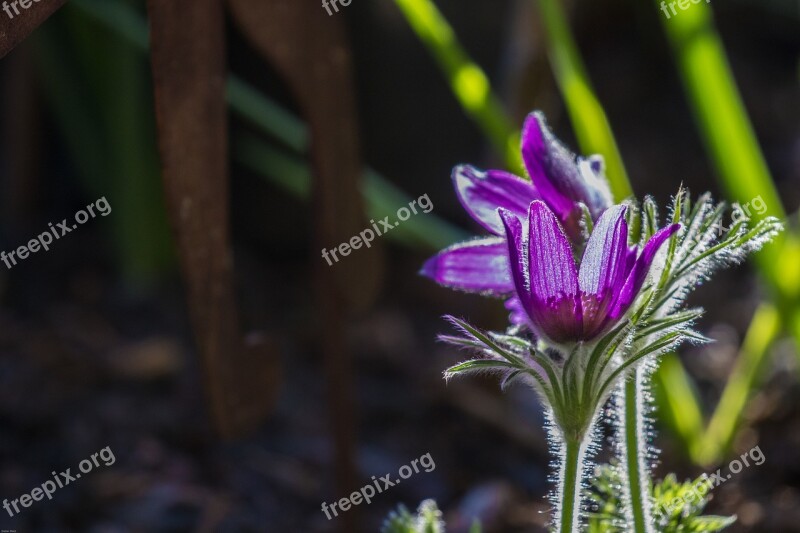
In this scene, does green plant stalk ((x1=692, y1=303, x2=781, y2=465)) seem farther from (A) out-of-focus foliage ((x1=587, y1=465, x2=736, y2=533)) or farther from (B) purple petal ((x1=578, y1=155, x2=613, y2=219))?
(B) purple petal ((x1=578, y1=155, x2=613, y2=219))

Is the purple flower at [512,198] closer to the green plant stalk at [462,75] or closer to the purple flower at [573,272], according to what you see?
the purple flower at [573,272]

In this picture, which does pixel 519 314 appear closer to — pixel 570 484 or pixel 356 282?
pixel 570 484

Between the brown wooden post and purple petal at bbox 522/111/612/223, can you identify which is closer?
purple petal at bbox 522/111/612/223

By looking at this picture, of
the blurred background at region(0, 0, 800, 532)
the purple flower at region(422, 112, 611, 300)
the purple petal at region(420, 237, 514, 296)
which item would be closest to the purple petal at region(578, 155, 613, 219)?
the purple flower at region(422, 112, 611, 300)

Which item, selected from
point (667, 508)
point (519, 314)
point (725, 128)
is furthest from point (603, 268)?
point (725, 128)

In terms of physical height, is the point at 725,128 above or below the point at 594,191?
above

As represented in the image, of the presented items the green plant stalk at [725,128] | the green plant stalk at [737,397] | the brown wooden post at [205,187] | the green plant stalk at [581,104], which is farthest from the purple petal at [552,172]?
the green plant stalk at [737,397]
